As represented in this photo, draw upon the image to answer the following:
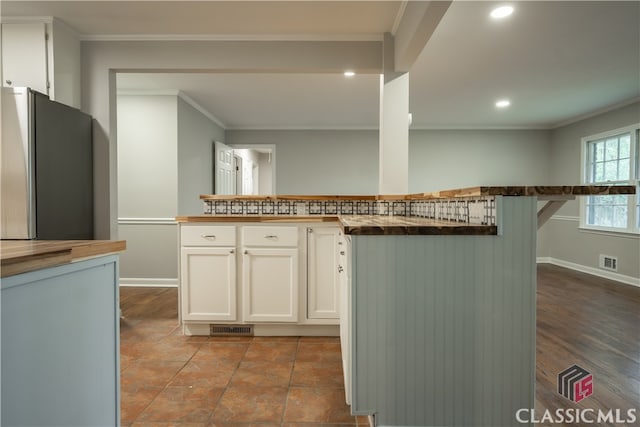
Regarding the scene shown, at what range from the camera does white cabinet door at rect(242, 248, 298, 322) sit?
2473mm

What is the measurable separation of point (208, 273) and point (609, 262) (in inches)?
205

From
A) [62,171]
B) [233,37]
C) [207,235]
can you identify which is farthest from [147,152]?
[207,235]

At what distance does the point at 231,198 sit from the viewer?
2936mm

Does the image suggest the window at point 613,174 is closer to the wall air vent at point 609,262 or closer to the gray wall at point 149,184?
the wall air vent at point 609,262

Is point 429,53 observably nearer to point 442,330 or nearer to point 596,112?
point 442,330

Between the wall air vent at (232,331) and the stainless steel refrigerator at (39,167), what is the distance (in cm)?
126

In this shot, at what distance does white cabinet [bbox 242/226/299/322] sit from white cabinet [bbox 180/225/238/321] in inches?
4.0

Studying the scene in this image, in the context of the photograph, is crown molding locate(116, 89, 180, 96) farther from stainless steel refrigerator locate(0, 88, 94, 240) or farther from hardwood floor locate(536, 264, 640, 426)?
hardwood floor locate(536, 264, 640, 426)

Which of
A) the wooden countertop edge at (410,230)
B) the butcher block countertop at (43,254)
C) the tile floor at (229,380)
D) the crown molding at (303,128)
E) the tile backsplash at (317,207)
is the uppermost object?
the crown molding at (303,128)

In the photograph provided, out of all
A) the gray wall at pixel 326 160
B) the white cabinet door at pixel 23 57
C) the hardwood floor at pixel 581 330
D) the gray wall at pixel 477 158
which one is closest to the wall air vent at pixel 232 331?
the hardwood floor at pixel 581 330

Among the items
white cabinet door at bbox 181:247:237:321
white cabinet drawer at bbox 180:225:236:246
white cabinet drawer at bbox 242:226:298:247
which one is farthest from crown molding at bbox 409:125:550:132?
white cabinet door at bbox 181:247:237:321

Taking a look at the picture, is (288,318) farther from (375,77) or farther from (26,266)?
(375,77)

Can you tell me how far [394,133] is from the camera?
2730mm

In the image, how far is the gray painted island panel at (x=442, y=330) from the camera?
4.26ft
